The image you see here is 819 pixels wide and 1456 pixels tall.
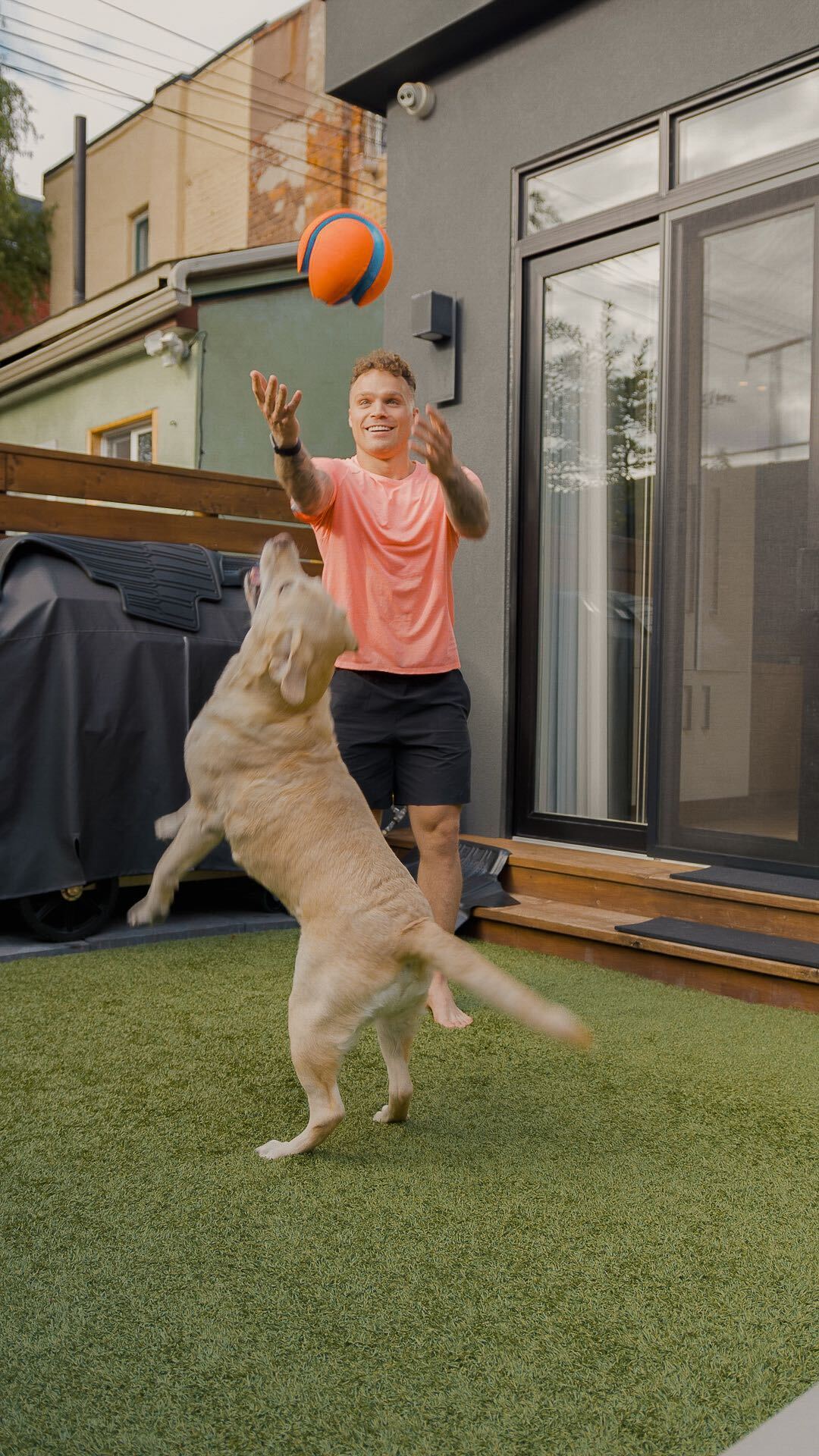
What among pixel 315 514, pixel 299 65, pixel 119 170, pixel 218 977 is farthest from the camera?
pixel 119 170

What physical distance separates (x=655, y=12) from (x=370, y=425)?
3020 millimetres

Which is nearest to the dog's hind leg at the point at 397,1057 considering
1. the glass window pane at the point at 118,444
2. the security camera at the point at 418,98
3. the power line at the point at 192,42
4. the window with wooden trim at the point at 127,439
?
the security camera at the point at 418,98

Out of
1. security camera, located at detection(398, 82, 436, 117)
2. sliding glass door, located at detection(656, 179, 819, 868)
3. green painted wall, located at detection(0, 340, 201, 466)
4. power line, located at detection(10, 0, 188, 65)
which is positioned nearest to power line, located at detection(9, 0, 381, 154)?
power line, located at detection(10, 0, 188, 65)

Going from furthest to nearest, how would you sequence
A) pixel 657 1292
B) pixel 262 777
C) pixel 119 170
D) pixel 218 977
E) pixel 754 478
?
pixel 119 170 < pixel 754 478 < pixel 218 977 < pixel 262 777 < pixel 657 1292

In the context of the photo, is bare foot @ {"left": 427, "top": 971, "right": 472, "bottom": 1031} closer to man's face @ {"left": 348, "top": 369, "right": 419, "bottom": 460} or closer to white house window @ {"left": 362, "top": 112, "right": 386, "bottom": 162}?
man's face @ {"left": 348, "top": 369, "right": 419, "bottom": 460}

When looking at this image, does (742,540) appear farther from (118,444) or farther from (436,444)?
(118,444)

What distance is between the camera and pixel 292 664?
94.3 inches

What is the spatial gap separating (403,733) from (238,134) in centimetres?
1955

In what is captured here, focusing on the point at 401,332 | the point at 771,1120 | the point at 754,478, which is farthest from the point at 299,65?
the point at 771,1120

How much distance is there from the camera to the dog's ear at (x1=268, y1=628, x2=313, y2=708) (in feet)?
7.85

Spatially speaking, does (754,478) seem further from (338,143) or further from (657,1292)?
(338,143)

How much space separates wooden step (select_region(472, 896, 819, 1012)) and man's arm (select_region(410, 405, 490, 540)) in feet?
5.86

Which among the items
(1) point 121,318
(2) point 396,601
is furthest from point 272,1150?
(1) point 121,318

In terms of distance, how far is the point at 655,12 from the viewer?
16.3 feet
